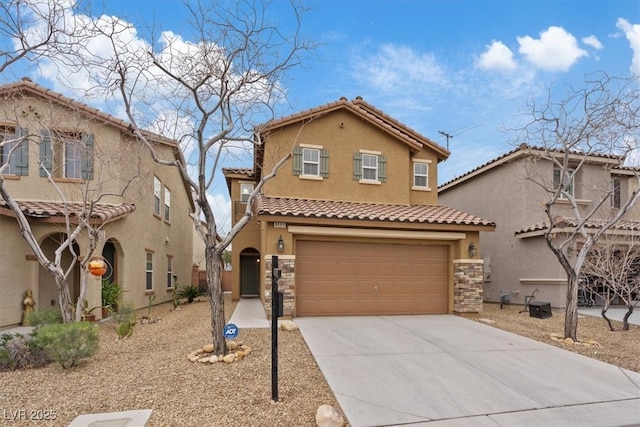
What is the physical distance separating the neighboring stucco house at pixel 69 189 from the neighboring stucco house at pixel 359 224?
3.94 meters

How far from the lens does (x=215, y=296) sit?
6.96 meters

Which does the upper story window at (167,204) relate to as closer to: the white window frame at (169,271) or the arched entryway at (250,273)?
the white window frame at (169,271)

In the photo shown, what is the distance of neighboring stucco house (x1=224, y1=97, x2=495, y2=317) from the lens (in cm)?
1111

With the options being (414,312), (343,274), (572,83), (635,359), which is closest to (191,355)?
(343,274)

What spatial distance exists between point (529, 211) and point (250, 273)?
12.7 metres

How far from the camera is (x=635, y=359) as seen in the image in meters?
7.67

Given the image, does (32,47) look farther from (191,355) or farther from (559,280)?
(559,280)

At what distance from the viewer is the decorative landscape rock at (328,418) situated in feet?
14.8

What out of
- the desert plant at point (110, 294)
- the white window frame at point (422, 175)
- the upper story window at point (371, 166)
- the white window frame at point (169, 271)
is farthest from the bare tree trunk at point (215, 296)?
the white window frame at point (169, 271)

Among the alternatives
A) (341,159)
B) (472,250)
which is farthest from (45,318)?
(472,250)

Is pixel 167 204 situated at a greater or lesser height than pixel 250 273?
greater

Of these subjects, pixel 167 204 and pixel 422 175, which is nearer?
pixel 422 175

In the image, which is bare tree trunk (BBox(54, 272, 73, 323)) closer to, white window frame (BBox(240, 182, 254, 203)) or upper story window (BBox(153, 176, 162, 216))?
upper story window (BBox(153, 176, 162, 216))

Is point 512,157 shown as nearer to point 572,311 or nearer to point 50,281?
point 572,311
